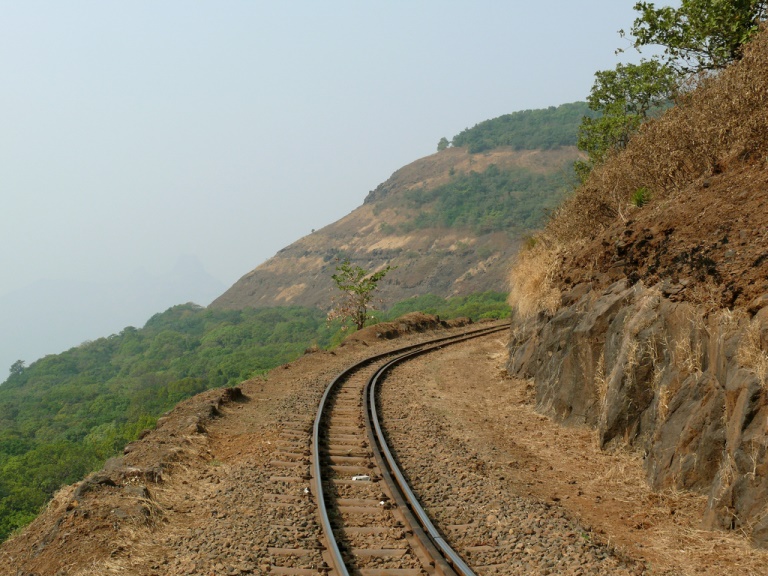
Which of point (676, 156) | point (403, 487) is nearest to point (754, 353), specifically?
point (403, 487)

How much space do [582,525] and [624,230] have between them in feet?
22.8

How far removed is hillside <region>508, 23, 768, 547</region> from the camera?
7.20 metres

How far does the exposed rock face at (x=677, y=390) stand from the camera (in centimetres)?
676

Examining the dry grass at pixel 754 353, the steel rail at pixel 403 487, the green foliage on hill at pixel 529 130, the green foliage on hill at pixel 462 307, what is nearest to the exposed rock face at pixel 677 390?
the dry grass at pixel 754 353

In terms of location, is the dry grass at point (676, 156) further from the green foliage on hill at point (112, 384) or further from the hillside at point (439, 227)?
the hillside at point (439, 227)

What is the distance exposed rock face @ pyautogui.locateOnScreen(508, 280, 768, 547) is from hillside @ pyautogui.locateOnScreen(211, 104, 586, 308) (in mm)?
71555

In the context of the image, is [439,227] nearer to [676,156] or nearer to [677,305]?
[676,156]

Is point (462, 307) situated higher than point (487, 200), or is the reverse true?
point (487, 200)

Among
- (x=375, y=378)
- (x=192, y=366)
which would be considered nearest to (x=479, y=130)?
(x=192, y=366)

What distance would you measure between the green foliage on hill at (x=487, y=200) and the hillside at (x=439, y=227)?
19 cm

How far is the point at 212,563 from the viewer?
664cm

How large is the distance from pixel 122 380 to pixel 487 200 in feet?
236

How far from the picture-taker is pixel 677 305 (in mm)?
9352

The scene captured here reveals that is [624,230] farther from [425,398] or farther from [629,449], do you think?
[425,398]
